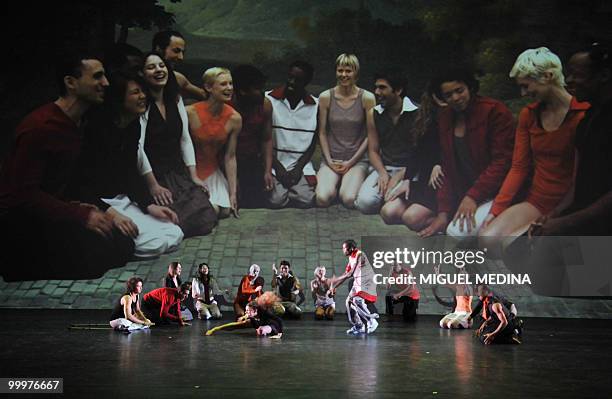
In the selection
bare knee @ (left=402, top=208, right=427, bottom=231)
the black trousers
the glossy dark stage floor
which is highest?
bare knee @ (left=402, top=208, right=427, bottom=231)

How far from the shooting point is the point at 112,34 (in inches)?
611

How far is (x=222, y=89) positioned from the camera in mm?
15484

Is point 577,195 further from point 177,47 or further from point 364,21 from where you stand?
point 177,47

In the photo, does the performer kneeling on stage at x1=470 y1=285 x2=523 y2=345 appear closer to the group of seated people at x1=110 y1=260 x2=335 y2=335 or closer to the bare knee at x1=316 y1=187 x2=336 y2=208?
the group of seated people at x1=110 y1=260 x2=335 y2=335

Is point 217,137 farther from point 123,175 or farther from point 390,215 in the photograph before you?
point 390,215

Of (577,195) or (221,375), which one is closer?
(221,375)

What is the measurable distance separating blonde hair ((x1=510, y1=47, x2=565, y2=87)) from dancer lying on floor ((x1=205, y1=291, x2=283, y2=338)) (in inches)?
257

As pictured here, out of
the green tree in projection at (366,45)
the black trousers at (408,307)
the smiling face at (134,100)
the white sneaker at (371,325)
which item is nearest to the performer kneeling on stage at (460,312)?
the black trousers at (408,307)

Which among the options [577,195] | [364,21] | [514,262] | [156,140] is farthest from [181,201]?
[577,195]

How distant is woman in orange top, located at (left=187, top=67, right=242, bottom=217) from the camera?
50.7 feet

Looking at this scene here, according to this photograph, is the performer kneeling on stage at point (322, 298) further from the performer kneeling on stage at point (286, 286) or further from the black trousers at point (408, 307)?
the black trousers at point (408, 307)

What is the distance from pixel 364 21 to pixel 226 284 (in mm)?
4803

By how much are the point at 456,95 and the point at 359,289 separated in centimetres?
519

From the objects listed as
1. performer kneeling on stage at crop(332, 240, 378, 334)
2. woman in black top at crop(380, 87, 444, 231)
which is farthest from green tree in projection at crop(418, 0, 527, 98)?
performer kneeling on stage at crop(332, 240, 378, 334)
